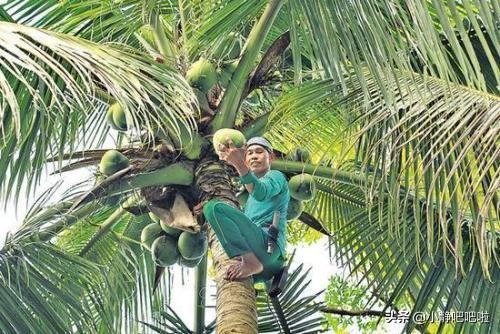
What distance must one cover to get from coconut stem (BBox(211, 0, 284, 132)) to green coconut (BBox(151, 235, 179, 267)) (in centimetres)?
49

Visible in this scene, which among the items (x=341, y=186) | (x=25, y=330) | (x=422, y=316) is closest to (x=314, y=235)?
(x=341, y=186)

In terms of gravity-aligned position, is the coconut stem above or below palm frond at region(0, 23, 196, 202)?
above

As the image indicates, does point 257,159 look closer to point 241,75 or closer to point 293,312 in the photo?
point 241,75

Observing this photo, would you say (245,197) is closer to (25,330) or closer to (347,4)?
(25,330)

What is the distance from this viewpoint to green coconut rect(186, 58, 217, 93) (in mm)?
3658

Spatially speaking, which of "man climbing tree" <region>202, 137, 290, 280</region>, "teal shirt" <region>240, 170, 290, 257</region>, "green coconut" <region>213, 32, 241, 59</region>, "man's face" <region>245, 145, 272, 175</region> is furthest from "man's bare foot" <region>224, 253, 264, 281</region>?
"green coconut" <region>213, 32, 241, 59</region>

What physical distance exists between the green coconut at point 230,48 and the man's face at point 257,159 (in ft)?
2.02

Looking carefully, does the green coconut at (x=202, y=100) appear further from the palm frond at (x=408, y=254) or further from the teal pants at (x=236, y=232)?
the palm frond at (x=408, y=254)

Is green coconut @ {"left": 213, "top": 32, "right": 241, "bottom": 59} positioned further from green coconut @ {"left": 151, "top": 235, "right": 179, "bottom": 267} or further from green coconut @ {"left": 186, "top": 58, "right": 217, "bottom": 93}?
green coconut @ {"left": 151, "top": 235, "right": 179, "bottom": 267}

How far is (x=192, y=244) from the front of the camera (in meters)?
3.61

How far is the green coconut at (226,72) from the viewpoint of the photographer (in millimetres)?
3838

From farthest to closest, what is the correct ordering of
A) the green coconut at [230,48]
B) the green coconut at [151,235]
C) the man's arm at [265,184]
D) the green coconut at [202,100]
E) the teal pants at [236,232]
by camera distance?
the green coconut at [230,48] → the green coconut at [151,235] → the green coconut at [202,100] → the teal pants at [236,232] → the man's arm at [265,184]

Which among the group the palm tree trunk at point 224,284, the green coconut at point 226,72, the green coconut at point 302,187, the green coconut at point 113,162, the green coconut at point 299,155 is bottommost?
the palm tree trunk at point 224,284

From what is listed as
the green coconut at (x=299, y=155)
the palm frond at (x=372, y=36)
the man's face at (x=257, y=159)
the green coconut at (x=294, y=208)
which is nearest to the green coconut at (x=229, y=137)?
the man's face at (x=257, y=159)
